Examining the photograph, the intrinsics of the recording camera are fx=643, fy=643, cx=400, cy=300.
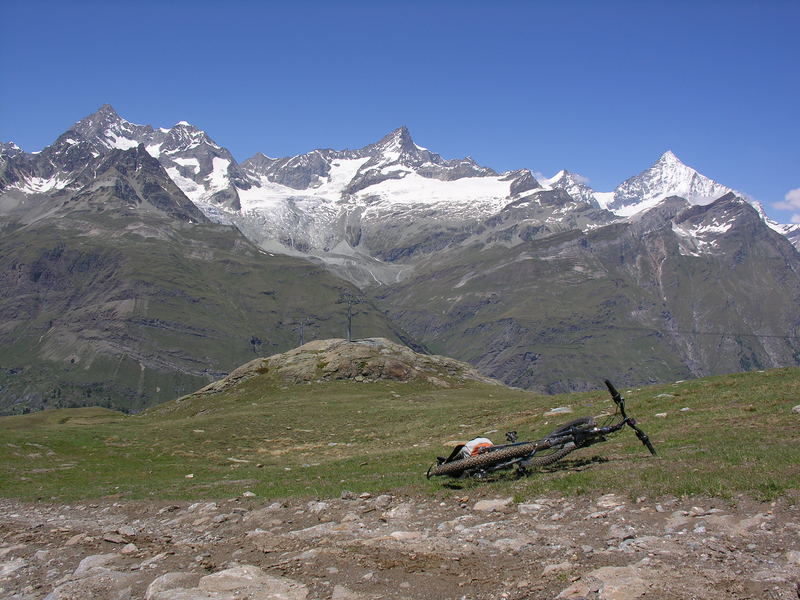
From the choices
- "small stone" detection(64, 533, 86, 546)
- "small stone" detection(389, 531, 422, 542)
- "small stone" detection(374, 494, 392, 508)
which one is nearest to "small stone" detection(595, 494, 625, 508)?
"small stone" detection(389, 531, 422, 542)

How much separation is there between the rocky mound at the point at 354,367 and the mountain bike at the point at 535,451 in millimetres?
54840

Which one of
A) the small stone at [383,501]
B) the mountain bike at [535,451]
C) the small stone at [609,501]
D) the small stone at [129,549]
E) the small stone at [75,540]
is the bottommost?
the small stone at [609,501]

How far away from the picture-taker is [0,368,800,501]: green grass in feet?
61.1

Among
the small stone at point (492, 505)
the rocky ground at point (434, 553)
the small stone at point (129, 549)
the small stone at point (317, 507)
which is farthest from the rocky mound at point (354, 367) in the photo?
the small stone at point (129, 549)

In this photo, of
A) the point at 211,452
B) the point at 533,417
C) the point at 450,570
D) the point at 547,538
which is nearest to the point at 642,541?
the point at 547,538

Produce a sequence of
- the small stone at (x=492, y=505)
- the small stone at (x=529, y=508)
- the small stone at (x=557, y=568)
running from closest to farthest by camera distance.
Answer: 1. the small stone at (x=557, y=568)
2. the small stone at (x=529, y=508)
3. the small stone at (x=492, y=505)

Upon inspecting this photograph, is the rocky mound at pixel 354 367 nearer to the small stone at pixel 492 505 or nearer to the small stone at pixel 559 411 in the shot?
the small stone at pixel 559 411

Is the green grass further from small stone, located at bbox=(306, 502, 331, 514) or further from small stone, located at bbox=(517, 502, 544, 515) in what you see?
small stone, located at bbox=(306, 502, 331, 514)

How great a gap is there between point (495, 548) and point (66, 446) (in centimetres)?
3581

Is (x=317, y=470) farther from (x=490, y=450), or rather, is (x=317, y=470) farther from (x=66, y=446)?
(x=66, y=446)

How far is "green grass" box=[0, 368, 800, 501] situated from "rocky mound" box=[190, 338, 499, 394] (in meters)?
12.3

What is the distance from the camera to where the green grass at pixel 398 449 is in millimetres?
18625

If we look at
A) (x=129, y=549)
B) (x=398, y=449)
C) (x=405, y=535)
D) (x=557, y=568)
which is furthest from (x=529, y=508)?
(x=398, y=449)

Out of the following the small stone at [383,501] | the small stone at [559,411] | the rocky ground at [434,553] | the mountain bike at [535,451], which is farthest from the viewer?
the small stone at [559,411]
